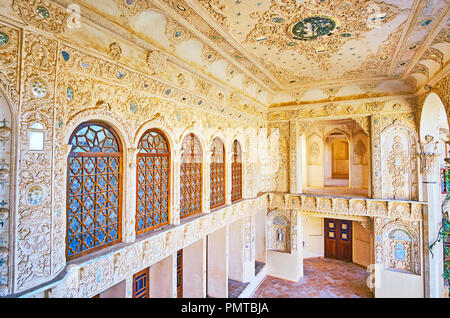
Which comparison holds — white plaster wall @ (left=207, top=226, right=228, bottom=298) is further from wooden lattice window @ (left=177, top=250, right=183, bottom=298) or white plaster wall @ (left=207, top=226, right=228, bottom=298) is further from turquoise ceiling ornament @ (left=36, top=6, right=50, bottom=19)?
turquoise ceiling ornament @ (left=36, top=6, right=50, bottom=19)

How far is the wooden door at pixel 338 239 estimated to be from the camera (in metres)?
11.6

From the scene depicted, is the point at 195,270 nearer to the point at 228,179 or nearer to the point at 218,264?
the point at 218,264

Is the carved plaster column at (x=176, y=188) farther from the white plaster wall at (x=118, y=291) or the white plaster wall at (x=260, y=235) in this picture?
the white plaster wall at (x=260, y=235)

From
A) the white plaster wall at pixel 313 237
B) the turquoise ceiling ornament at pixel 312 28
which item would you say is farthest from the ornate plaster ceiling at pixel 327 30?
the white plaster wall at pixel 313 237

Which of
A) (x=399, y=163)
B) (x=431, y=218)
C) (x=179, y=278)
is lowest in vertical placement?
(x=179, y=278)

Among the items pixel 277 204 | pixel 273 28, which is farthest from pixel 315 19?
pixel 277 204

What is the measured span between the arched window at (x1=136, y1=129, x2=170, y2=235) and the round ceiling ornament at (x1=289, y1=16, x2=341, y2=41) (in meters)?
3.42

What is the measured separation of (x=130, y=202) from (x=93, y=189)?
2.12ft

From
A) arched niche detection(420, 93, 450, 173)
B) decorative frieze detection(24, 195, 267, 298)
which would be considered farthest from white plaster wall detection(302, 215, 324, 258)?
decorative frieze detection(24, 195, 267, 298)

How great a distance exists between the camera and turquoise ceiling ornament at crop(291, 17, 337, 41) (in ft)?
14.5

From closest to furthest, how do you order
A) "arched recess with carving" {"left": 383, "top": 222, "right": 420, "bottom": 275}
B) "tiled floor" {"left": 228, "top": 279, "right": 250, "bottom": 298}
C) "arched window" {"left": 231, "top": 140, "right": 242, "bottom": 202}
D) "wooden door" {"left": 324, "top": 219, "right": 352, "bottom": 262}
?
"tiled floor" {"left": 228, "top": 279, "right": 250, "bottom": 298} → "arched recess with carving" {"left": 383, "top": 222, "right": 420, "bottom": 275} → "arched window" {"left": 231, "top": 140, "right": 242, "bottom": 202} → "wooden door" {"left": 324, "top": 219, "right": 352, "bottom": 262}

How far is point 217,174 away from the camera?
7.03m

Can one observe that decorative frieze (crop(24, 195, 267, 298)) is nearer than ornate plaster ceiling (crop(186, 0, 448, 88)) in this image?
Yes

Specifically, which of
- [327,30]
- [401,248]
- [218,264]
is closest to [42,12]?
[327,30]
